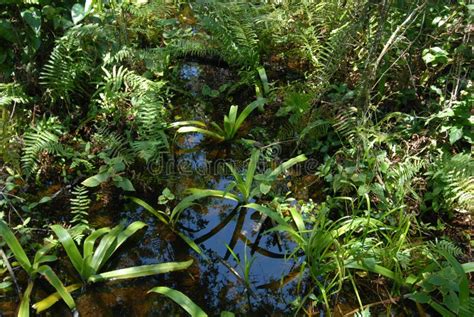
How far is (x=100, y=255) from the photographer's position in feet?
7.77

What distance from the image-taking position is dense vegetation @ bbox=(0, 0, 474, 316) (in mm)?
2354

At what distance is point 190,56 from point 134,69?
0.62 m

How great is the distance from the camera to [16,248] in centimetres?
228

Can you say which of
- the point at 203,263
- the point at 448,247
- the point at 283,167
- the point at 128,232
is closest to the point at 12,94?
the point at 128,232

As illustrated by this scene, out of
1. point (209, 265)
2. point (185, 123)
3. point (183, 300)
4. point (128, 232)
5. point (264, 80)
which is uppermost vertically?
point (264, 80)

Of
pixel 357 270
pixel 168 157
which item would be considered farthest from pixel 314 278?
pixel 168 157

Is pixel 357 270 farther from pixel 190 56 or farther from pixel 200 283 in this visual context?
pixel 190 56

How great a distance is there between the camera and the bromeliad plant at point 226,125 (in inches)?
126

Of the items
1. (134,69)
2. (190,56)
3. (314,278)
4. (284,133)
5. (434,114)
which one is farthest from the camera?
(190,56)

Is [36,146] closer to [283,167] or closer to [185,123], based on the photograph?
[185,123]

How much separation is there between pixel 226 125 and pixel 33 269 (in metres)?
1.56

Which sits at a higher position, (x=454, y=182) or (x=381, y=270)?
(x=454, y=182)

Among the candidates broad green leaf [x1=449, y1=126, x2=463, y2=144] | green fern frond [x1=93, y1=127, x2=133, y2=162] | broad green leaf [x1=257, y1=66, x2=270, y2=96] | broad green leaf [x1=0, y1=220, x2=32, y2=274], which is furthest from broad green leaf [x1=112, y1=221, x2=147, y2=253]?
broad green leaf [x1=449, y1=126, x2=463, y2=144]

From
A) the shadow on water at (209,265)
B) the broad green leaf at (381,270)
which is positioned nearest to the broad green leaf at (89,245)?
the shadow on water at (209,265)
